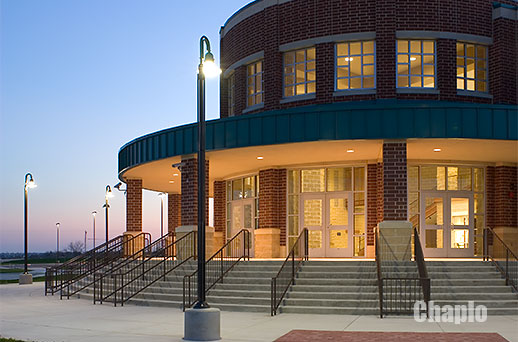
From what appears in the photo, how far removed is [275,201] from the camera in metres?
25.8

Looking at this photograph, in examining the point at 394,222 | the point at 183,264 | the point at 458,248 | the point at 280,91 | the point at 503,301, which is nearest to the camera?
the point at 503,301

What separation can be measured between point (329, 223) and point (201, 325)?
13.1m

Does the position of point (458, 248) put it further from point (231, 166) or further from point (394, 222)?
point (231, 166)

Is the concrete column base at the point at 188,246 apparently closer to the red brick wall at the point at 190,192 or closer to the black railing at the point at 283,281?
the red brick wall at the point at 190,192

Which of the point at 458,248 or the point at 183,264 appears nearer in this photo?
the point at 183,264

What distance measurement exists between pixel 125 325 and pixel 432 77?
48.2 feet

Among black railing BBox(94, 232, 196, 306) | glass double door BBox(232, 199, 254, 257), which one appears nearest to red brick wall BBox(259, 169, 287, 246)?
glass double door BBox(232, 199, 254, 257)

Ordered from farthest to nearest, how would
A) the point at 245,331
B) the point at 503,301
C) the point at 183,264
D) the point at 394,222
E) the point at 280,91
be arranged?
the point at 280,91, the point at 183,264, the point at 394,222, the point at 503,301, the point at 245,331

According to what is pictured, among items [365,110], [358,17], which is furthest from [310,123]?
[358,17]

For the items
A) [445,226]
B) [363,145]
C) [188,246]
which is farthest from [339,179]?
[188,246]

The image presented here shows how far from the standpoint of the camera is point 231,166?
86.4ft

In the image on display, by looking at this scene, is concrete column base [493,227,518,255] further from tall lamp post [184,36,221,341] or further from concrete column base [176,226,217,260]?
tall lamp post [184,36,221,341]

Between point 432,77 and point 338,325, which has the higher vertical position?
point 432,77

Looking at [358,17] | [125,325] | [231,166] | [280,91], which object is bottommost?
[125,325]
